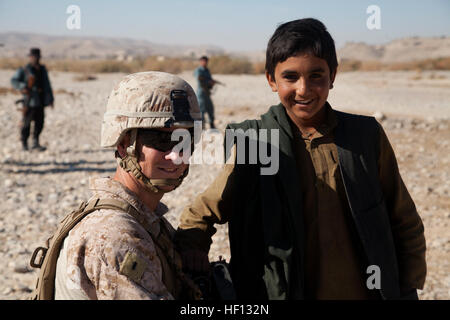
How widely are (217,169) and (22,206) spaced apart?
9.98 feet

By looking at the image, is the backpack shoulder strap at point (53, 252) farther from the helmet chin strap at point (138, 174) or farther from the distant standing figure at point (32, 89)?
the distant standing figure at point (32, 89)

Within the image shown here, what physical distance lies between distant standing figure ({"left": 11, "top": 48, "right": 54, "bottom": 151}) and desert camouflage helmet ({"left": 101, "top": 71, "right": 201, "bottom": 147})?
7.42m

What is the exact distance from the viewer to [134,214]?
1581 millimetres

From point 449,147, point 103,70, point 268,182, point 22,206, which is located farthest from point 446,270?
point 103,70

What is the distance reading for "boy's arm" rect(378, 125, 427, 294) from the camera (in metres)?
1.95

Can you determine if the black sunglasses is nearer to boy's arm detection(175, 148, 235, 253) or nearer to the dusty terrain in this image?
boy's arm detection(175, 148, 235, 253)

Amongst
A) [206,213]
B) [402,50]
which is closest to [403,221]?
[206,213]

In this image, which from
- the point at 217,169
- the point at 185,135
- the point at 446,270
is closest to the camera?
the point at 185,135

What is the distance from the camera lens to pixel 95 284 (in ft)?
4.64

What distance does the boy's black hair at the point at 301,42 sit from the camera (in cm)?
185

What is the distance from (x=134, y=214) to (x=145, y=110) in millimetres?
364

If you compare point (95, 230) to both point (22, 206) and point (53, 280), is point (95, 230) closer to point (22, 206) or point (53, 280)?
point (53, 280)

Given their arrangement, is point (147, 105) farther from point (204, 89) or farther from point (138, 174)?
point (204, 89)

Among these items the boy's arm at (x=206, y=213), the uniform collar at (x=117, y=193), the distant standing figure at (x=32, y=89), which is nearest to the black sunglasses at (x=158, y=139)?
the uniform collar at (x=117, y=193)
